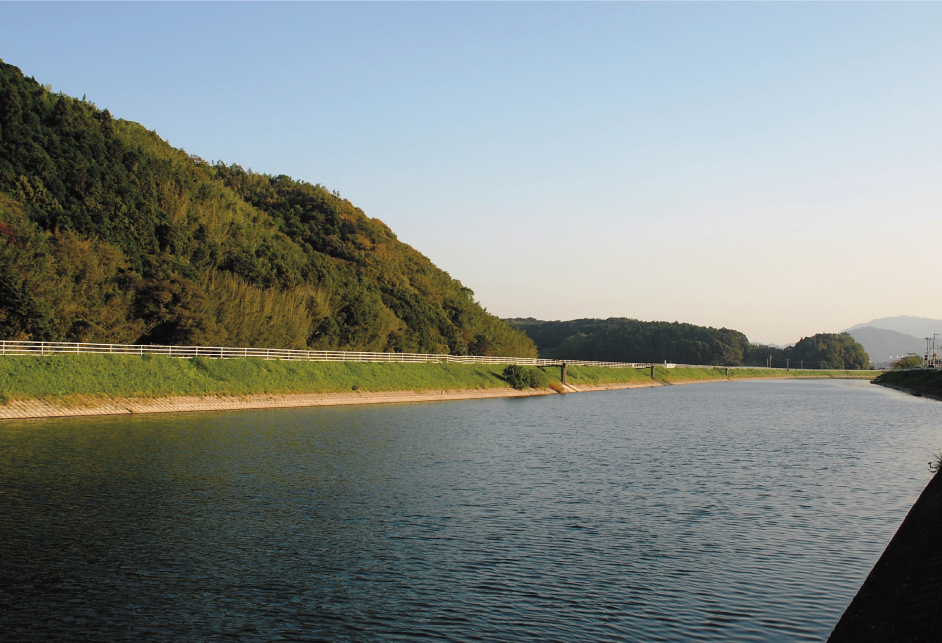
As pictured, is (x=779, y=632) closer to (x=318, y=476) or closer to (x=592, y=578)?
(x=592, y=578)

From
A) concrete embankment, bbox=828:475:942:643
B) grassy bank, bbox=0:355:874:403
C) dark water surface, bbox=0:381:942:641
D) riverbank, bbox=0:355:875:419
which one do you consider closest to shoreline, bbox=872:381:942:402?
riverbank, bbox=0:355:875:419

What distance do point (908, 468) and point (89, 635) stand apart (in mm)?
28073

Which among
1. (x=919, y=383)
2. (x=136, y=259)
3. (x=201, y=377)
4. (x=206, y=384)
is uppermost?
(x=136, y=259)

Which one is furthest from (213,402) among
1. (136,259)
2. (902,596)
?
(902,596)

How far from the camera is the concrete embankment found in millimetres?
10109

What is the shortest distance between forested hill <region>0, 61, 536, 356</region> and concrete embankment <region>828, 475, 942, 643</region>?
51815 millimetres

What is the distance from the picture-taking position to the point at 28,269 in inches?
1959

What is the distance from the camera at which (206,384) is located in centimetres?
5266

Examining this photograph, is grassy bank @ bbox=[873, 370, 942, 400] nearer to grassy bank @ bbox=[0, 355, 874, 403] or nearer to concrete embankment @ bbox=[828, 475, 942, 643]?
grassy bank @ bbox=[0, 355, 874, 403]

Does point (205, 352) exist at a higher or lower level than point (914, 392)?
higher

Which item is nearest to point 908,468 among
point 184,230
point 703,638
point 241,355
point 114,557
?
point 703,638

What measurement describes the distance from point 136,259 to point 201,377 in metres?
18.1

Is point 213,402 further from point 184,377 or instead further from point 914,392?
point 914,392

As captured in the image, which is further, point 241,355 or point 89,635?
point 241,355
